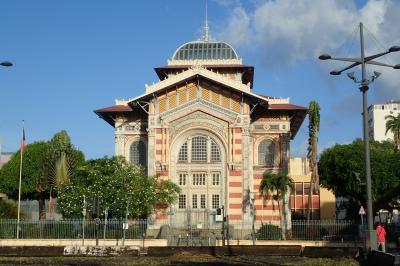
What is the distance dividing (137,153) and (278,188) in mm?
14200

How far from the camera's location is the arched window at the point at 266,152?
5428 centimetres

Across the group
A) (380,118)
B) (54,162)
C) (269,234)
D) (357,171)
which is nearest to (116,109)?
(54,162)

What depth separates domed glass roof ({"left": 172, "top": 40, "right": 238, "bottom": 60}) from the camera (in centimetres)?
6262

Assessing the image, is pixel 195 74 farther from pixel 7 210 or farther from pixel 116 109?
pixel 7 210

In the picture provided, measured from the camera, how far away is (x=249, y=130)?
52125 millimetres

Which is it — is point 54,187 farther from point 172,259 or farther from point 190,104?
point 172,259

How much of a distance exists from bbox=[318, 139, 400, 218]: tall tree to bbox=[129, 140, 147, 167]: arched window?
17786mm

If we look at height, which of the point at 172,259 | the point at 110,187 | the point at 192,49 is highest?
the point at 192,49

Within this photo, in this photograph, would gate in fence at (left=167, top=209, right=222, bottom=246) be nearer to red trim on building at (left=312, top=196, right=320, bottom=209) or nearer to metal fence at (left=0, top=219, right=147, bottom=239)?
metal fence at (left=0, top=219, right=147, bottom=239)

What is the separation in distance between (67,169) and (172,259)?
1188 inches

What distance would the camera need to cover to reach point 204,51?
63062 mm

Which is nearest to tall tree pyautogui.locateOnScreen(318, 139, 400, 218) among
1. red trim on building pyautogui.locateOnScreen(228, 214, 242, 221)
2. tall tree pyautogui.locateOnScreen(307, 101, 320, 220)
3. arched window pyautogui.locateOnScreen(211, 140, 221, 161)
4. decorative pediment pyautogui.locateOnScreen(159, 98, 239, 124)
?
tall tree pyautogui.locateOnScreen(307, 101, 320, 220)

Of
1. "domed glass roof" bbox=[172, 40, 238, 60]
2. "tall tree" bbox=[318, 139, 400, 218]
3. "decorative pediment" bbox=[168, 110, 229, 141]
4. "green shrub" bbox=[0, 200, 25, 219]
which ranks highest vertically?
"domed glass roof" bbox=[172, 40, 238, 60]

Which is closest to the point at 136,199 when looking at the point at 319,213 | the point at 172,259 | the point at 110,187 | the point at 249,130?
the point at 110,187
